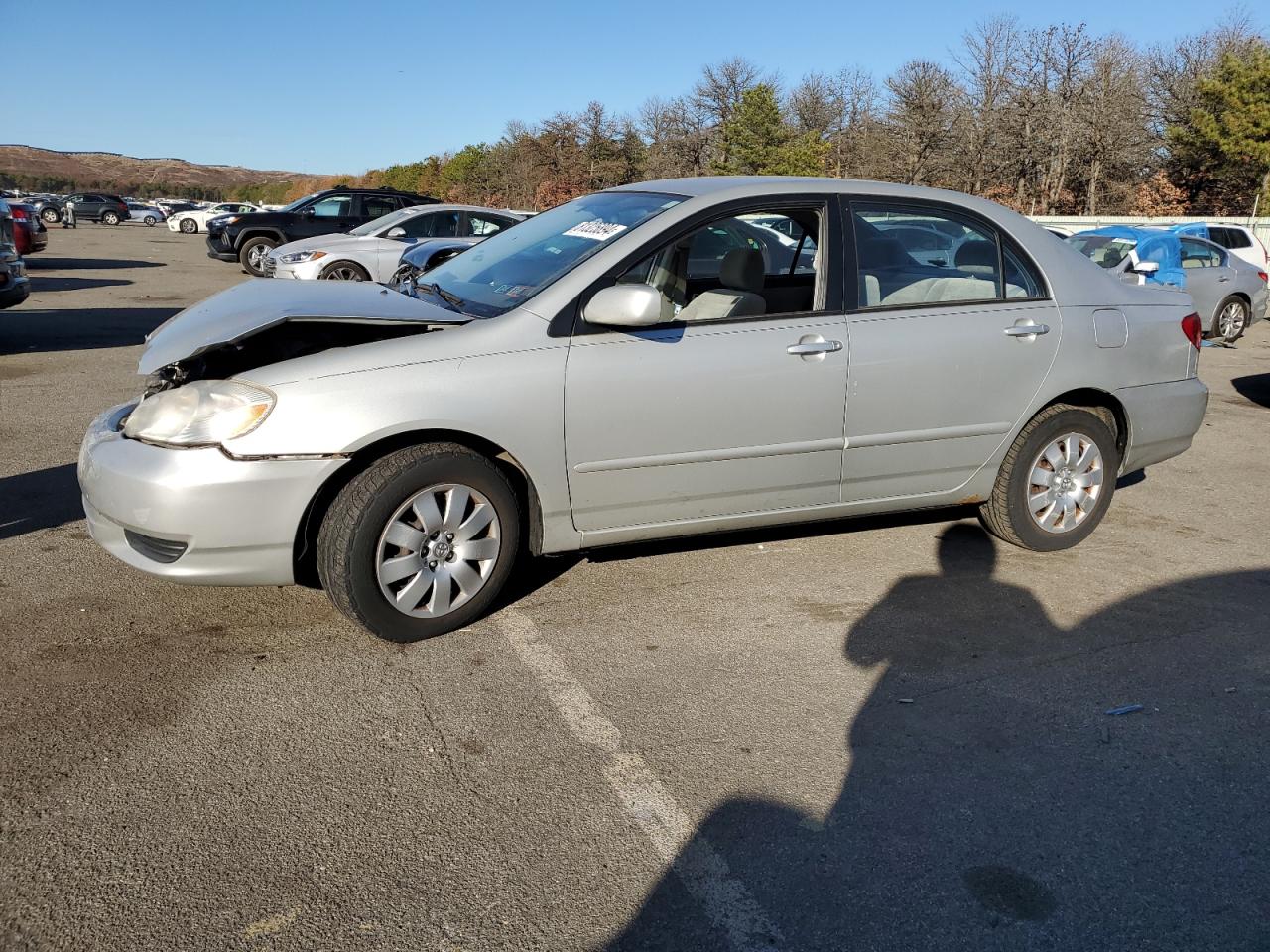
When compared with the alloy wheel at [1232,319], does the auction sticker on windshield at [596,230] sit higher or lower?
higher

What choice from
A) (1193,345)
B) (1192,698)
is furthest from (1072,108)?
(1192,698)

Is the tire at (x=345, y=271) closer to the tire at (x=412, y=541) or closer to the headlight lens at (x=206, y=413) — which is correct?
the headlight lens at (x=206, y=413)

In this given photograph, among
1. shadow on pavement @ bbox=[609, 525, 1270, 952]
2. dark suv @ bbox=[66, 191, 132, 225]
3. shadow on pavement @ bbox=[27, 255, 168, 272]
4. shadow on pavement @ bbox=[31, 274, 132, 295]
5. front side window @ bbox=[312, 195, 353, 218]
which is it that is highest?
dark suv @ bbox=[66, 191, 132, 225]

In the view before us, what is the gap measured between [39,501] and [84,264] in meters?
21.3

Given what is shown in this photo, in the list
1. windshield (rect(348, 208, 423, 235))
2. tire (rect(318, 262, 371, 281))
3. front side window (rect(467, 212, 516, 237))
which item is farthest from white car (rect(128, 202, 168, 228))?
tire (rect(318, 262, 371, 281))

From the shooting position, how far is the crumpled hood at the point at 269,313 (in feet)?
12.6

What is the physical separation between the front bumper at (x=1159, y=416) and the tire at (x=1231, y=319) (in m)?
10.2

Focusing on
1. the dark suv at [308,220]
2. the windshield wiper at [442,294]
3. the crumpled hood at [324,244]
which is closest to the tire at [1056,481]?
the windshield wiper at [442,294]

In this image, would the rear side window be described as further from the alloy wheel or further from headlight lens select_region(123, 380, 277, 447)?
the alloy wheel

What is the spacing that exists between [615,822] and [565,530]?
4.77 ft

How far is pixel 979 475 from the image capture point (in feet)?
16.1

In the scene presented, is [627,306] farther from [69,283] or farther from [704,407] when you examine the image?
[69,283]

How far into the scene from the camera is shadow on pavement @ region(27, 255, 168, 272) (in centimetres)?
2264

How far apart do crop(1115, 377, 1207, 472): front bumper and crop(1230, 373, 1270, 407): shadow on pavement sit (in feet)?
16.7
